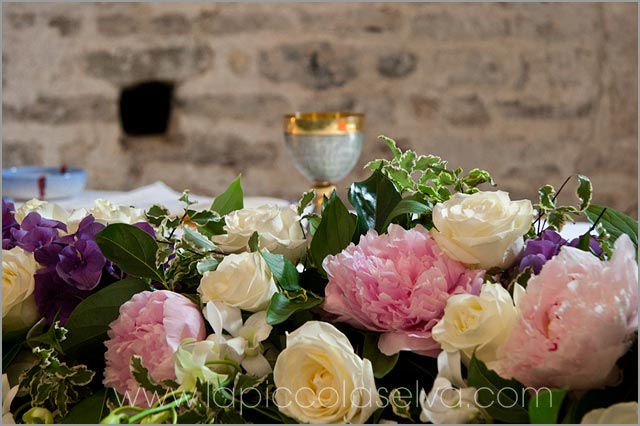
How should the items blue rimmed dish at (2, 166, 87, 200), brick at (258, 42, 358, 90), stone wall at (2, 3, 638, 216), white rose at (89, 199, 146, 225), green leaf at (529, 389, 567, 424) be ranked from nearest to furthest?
green leaf at (529, 389, 567, 424) → white rose at (89, 199, 146, 225) → blue rimmed dish at (2, 166, 87, 200) → stone wall at (2, 3, 638, 216) → brick at (258, 42, 358, 90)

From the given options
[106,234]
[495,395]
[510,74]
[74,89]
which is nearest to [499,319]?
[495,395]

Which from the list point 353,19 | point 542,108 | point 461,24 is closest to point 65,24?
point 353,19

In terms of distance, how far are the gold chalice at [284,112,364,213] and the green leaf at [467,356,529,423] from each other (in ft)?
3.16

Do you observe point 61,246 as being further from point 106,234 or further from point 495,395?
point 495,395

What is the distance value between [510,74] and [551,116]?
0.20 metres

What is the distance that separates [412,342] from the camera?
1.43 feet

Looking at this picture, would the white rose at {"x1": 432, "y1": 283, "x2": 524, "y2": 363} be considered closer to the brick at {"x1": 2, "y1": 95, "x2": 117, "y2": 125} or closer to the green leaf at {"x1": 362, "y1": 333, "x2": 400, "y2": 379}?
the green leaf at {"x1": 362, "y1": 333, "x2": 400, "y2": 379}

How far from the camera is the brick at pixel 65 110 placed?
3.00m

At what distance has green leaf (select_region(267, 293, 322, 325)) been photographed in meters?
0.46

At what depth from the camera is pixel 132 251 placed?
528 mm

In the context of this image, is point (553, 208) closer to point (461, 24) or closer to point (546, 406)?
point (546, 406)

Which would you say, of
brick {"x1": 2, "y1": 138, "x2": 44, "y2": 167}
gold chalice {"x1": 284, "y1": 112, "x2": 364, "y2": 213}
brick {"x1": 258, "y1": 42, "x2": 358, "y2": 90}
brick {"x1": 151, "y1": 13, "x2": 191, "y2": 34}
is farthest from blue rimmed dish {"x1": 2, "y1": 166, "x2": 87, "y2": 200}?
brick {"x1": 2, "y1": 138, "x2": 44, "y2": 167}

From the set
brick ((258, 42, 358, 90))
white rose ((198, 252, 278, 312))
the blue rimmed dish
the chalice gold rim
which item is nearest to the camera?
white rose ((198, 252, 278, 312))

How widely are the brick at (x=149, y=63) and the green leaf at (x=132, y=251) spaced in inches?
96.6
